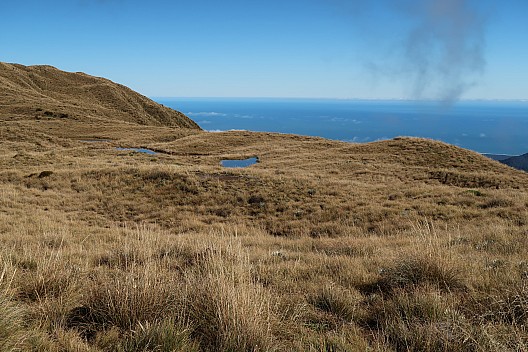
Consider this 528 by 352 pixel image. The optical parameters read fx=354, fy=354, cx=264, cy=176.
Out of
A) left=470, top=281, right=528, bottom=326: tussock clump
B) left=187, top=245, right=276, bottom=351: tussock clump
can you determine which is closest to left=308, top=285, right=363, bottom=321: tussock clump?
left=187, top=245, right=276, bottom=351: tussock clump

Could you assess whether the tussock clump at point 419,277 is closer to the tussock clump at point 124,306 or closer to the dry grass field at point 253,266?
the dry grass field at point 253,266

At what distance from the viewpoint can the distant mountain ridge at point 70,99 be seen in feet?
226

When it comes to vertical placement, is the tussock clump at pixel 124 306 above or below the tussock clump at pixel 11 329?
below

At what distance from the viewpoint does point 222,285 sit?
419cm

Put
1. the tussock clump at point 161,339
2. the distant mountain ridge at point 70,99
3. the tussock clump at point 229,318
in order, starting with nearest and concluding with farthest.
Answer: the tussock clump at point 161,339, the tussock clump at point 229,318, the distant mountain ridge at point 70,99

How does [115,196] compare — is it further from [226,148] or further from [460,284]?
[226,148]

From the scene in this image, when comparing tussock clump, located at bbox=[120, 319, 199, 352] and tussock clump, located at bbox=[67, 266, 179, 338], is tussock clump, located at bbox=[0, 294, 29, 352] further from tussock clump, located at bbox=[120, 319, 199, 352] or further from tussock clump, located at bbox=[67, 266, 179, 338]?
tussock clump, located at bbox=[120, 319, 199, 352]

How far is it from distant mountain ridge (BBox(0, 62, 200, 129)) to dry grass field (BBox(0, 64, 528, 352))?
5357 cm

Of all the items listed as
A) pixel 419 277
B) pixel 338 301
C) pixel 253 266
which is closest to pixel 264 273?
pixel 253 266

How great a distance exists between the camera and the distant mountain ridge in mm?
68750

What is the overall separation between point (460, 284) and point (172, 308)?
165 inches

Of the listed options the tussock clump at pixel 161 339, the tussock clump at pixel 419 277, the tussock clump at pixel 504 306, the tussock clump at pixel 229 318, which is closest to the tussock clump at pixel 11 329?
the tussock clump at pixel 161 339

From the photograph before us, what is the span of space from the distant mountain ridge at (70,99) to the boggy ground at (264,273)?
5748 cm

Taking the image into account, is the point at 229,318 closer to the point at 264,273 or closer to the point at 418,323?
the point at 418,323
